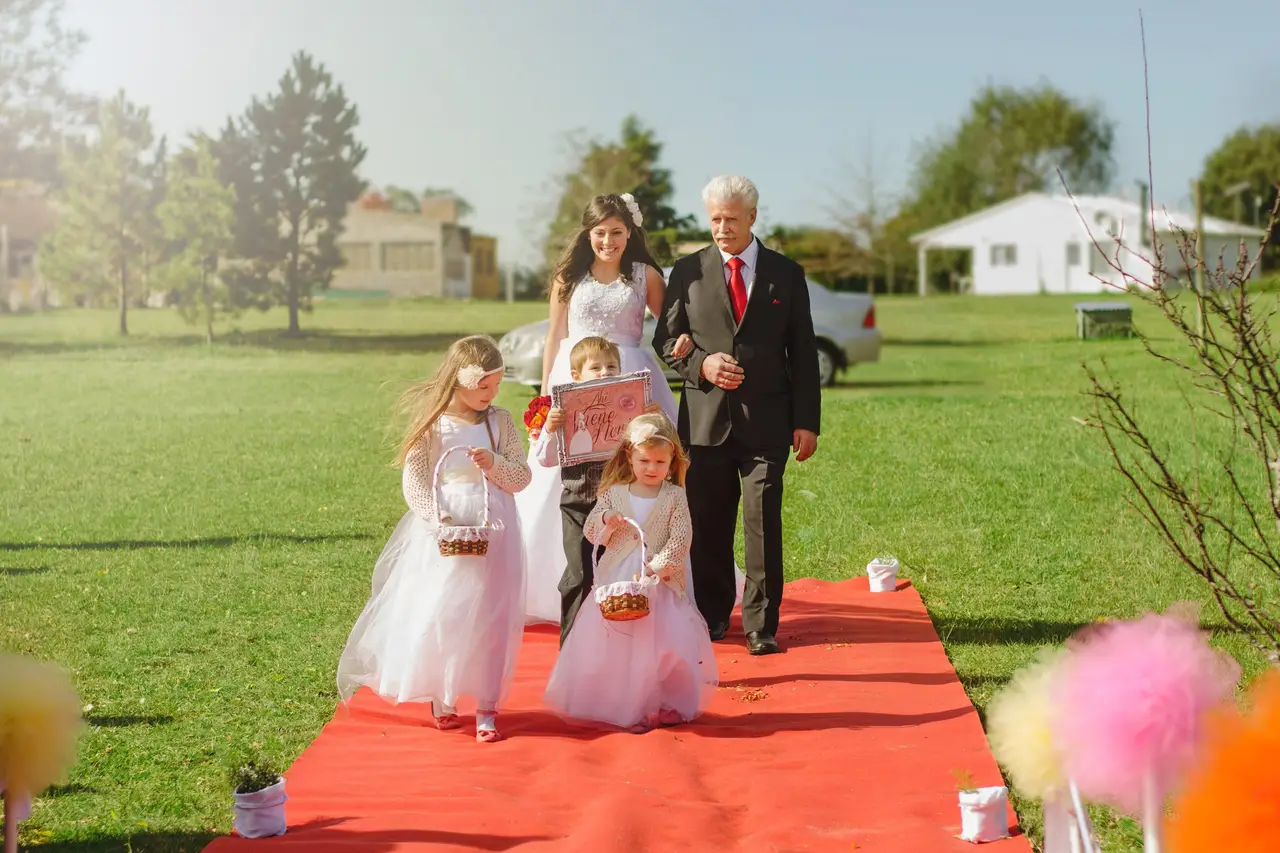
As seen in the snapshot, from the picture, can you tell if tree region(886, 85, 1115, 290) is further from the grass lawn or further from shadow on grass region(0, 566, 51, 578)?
shadow on grass region(0, 566, 51, 578)

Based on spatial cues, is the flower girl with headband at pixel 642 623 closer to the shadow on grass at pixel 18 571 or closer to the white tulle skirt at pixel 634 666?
the white tulle skirt at pixel 634 666

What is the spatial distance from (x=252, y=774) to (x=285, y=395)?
43.1 feet

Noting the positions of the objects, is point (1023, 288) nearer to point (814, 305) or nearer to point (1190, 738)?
point (814, 305)

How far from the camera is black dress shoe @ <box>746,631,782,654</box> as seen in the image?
5.82 metres

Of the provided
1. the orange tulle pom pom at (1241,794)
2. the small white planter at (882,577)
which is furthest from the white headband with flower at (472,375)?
the orange tulle pom pom at (1241,794)

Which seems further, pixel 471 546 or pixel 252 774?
pixel 471 546

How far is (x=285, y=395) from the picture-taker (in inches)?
653

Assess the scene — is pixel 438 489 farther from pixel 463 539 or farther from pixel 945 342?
pixel 945 342

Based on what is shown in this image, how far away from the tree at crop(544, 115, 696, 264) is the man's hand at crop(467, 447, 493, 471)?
15071 millimetres

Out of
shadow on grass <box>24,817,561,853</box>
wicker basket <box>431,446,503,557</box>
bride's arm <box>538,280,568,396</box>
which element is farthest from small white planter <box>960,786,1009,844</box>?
bride's arm <box>538,280,568,396</box>

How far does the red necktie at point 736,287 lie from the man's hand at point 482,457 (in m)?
1.40

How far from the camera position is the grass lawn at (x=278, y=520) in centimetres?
507

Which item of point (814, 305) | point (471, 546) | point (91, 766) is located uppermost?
point (814, 305)

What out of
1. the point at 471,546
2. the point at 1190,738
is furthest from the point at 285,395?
the point at 1190,738
